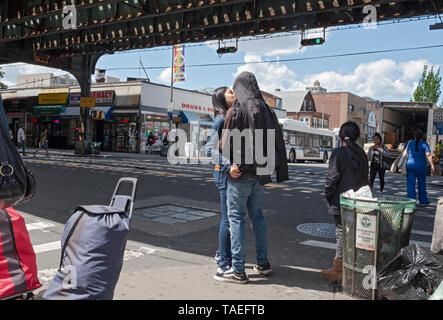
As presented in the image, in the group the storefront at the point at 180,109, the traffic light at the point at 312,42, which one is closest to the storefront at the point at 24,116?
the storefront at the point at 180,109

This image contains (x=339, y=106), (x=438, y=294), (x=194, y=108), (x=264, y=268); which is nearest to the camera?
(x=438, y=294)

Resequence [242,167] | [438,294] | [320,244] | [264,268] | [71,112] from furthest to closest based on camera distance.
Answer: [71,112], [320,244], [264,268], [242,167], [438,294]

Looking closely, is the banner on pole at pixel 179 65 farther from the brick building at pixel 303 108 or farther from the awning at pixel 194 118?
the brick building at pixel 303 108

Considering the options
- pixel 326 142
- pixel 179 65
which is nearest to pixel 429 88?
pixel 326 142

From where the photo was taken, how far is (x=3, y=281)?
287 centimetres

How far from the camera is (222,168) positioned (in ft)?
13.9

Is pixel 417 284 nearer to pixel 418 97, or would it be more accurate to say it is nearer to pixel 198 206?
pixel 198 206

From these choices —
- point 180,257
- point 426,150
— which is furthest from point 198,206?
point 426,150

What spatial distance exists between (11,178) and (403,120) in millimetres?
25158

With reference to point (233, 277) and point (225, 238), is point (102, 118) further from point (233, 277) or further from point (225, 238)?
point (233, 277)

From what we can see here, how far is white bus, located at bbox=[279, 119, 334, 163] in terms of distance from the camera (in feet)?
107

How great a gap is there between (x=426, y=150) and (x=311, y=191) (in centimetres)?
365

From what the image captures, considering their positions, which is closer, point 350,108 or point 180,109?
point 180,109

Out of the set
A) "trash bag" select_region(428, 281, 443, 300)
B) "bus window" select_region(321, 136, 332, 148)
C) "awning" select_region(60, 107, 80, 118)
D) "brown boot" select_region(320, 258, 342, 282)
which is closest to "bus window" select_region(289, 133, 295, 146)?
"bus window" select_region(321, 136, 332, 148)
